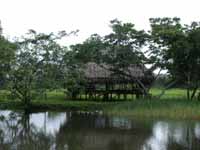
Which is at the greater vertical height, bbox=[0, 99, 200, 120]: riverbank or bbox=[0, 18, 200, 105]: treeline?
bbox=[0, 18, 200, 105]: treeline

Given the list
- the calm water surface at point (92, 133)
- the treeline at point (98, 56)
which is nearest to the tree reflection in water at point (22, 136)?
the calm water surface at point (92, 133)

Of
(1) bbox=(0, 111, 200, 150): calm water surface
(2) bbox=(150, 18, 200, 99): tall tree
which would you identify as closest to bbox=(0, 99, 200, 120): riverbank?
(1) bbox=(0, 111, 200, 150): calm water surface

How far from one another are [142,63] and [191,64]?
10.4ft

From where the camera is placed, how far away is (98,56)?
2727cm

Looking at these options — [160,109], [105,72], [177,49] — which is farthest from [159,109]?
[105,72]

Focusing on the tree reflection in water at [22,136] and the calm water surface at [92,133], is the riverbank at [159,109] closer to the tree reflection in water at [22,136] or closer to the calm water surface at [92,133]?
the calm water surface at [92,133]

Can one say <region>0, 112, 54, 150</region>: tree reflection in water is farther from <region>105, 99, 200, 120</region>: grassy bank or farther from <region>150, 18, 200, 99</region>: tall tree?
<region>150, 18, 200, 99</region>: tall tree

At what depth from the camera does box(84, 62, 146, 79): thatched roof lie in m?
29.5

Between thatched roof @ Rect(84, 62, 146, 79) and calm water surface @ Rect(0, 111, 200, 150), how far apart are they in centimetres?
764

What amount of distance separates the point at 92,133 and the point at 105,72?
53.8 ft

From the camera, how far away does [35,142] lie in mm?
14039

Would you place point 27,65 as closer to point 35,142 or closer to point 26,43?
point 26,43

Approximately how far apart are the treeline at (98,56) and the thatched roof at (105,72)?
136 centimetres

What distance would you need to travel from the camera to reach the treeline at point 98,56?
78.4ft
